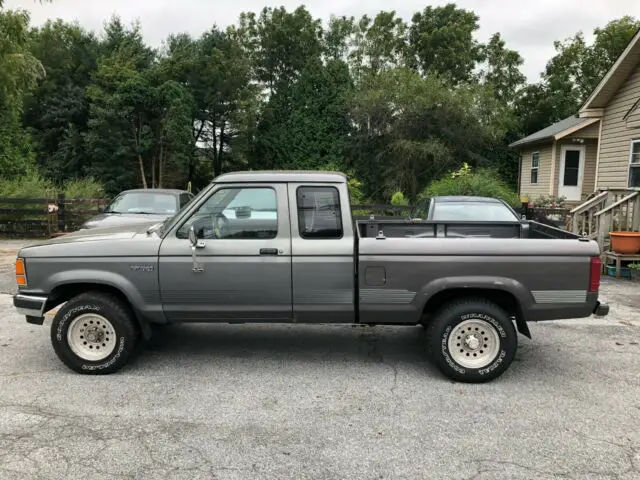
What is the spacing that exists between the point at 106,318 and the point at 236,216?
1.51 meters

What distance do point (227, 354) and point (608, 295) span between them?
6.45 meters

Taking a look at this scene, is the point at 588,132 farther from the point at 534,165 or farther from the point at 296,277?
the point at 296,277

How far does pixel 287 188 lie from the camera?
4828 mm

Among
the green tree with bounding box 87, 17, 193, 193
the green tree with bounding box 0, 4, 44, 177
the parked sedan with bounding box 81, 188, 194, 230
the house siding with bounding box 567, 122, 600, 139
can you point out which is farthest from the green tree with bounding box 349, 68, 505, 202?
the parked sedan with bounding box 81, 188, 194, 230

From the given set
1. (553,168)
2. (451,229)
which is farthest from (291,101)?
(451,229)

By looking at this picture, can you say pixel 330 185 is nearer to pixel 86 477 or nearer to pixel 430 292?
pixel 430 292

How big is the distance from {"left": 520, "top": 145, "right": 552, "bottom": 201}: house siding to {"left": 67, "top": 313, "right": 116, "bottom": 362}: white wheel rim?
19080 mm

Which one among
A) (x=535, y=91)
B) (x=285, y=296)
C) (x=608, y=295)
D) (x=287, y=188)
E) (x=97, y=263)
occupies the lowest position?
(x=608, y=295)

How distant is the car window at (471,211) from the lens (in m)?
8.95

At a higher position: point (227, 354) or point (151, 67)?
point (151, 67)

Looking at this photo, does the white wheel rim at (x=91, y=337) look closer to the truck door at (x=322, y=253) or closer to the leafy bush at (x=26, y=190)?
the truck door at (x=322, y=253)

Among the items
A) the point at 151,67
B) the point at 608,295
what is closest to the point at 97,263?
the point at 608,295

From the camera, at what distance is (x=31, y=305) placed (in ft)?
15.5

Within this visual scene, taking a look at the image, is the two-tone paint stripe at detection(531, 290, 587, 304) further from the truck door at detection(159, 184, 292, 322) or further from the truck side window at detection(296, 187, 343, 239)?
the truck door at detection(159, 184, 292, 322)
